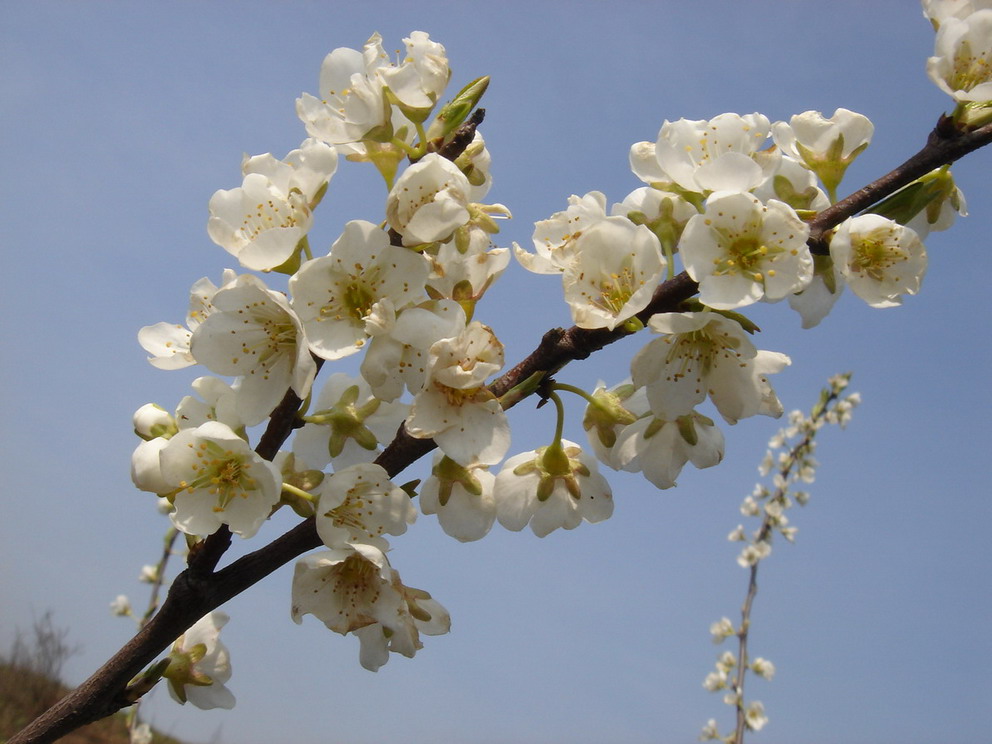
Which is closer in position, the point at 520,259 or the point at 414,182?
the point at 414,182

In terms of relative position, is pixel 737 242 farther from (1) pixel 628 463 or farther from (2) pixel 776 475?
(2) pixel 776 475

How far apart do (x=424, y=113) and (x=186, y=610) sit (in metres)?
0.99

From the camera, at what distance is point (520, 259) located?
1.53m

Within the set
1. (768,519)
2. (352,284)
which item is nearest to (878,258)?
(352,284)

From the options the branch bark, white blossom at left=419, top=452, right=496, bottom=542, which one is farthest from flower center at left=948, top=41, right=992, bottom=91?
white blossom at left=419, top=452, right=496, bottom=542

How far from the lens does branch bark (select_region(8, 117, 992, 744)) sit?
1.28 meters

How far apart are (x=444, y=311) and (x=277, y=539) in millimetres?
484

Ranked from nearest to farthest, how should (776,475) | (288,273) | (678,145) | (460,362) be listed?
(460,362), (288,273), (678,145), (776,475)

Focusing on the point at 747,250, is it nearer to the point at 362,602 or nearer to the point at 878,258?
the point at 878,258

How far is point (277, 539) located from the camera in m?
1.31

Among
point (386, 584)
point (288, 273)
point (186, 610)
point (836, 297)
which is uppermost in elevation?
point (836, 297)

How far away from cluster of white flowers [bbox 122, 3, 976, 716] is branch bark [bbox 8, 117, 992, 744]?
0.04 m

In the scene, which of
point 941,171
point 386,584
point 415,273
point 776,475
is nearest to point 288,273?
point 415,273

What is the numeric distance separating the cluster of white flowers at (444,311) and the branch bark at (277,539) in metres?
0.04
